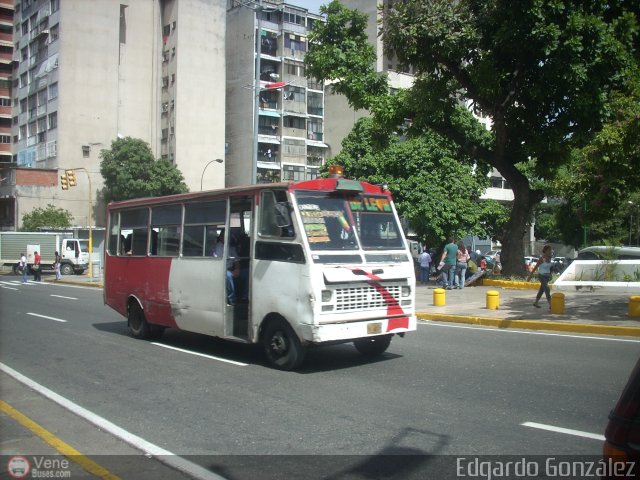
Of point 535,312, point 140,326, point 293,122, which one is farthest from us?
point 293,122

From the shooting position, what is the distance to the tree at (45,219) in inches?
2014

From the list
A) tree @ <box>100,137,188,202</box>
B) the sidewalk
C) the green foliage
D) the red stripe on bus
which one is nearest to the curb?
the sidewalk

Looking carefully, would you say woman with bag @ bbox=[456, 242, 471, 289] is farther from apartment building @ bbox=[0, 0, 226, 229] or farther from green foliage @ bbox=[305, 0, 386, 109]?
apartment building @ bbox=[0, 0, 226, 229]

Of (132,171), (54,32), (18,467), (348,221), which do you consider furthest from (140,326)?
(54,32)

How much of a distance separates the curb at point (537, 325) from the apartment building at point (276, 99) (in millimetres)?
43820

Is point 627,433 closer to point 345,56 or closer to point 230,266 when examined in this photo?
point 230,266

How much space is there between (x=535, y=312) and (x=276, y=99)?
48466mm

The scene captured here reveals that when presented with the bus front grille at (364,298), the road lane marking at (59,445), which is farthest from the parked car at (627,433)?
the bus front grille at (364,298)

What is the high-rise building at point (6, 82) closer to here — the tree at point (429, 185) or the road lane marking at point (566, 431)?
the tree at point (429, 185)

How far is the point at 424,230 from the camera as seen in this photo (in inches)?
1300

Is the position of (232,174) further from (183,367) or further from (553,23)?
(183,367)

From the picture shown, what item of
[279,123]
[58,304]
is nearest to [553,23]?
[58,304]

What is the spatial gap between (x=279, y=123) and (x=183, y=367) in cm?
5210

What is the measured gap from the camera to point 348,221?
8898mm
